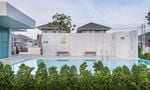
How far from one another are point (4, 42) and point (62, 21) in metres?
19.9

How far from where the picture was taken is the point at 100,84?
19.6 feet

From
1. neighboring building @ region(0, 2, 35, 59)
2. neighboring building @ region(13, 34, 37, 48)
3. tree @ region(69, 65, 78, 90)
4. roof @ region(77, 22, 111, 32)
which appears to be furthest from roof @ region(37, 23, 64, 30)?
tree @ region(69, 65, 78, 90)

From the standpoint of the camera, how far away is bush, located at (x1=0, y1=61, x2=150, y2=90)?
594 cm

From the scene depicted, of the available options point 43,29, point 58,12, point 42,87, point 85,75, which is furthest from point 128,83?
point 43,29

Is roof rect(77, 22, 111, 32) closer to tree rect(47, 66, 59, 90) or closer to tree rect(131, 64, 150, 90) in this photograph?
tree rect(131, 64, 150, 90)

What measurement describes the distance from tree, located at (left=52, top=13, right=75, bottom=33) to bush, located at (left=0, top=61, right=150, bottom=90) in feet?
104

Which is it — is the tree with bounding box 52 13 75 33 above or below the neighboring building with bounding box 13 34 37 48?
above

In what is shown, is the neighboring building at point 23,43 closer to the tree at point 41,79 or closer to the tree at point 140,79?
the tree at point 41,79

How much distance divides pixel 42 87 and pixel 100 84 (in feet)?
5.33

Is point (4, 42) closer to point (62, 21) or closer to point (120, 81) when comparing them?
point (120, 81)

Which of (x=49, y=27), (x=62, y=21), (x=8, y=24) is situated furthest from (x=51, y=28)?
(x=8, y=24)

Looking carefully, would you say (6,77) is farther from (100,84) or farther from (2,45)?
(2,45)

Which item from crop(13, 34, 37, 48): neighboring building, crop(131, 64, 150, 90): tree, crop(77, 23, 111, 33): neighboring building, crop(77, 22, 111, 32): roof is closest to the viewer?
crop(131, 64, 150, 90): tree

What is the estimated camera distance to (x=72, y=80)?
6121mm
